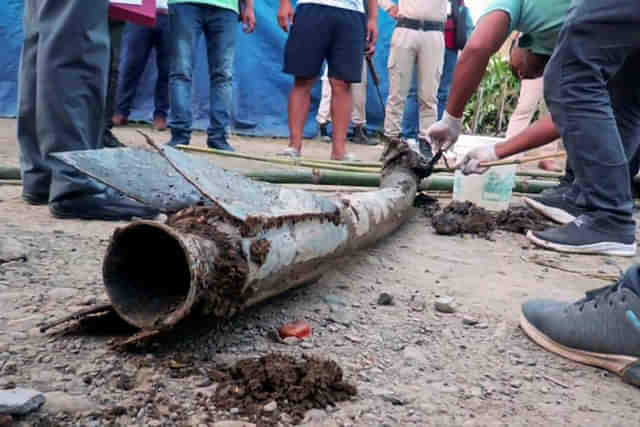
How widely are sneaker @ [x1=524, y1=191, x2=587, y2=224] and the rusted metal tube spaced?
5.86ft

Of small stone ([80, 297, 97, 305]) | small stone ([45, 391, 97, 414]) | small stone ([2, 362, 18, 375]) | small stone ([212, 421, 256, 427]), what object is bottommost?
small stone ([212, 421, 256, 427])

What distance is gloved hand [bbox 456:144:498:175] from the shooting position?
2633 mm

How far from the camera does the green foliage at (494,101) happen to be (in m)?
10.6

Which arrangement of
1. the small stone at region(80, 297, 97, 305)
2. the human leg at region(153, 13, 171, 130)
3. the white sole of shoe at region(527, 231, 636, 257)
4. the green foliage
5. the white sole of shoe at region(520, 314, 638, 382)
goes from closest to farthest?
the white sole of shoe at region(520, 314, 638, 382), the small stone at region(80, 297, 97, 305), the white sole of shoe at region(527, 231, 636, 257), the human leg at region(153, 13, 171, 130), the green foliage

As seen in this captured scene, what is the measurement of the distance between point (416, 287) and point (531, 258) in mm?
703

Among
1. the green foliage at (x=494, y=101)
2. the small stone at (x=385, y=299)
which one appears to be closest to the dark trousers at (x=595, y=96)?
the small stone at (x=385, y=299)

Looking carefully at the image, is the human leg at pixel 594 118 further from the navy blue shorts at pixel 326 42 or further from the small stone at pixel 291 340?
the navy blue shorts at pixel 326 42

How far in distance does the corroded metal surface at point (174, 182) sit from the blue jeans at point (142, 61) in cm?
452

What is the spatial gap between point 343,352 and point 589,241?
149cm

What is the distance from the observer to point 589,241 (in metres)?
2.28

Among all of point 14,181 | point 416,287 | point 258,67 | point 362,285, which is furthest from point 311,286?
point 258,67

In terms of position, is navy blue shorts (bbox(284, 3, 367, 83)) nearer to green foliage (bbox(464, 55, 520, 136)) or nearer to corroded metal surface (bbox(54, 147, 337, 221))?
corroded metal surface (bbox(54, 147, 337, 221))

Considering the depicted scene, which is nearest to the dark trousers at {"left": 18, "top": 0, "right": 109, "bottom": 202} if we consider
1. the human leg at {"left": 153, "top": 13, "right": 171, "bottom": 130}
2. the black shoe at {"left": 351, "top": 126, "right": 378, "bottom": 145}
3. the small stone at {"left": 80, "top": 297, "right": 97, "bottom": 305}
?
the small stone at {"left": 80, "top": 297, "right": 97, "bottom": 305}

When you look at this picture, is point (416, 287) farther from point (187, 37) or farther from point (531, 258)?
point (187, 37)
